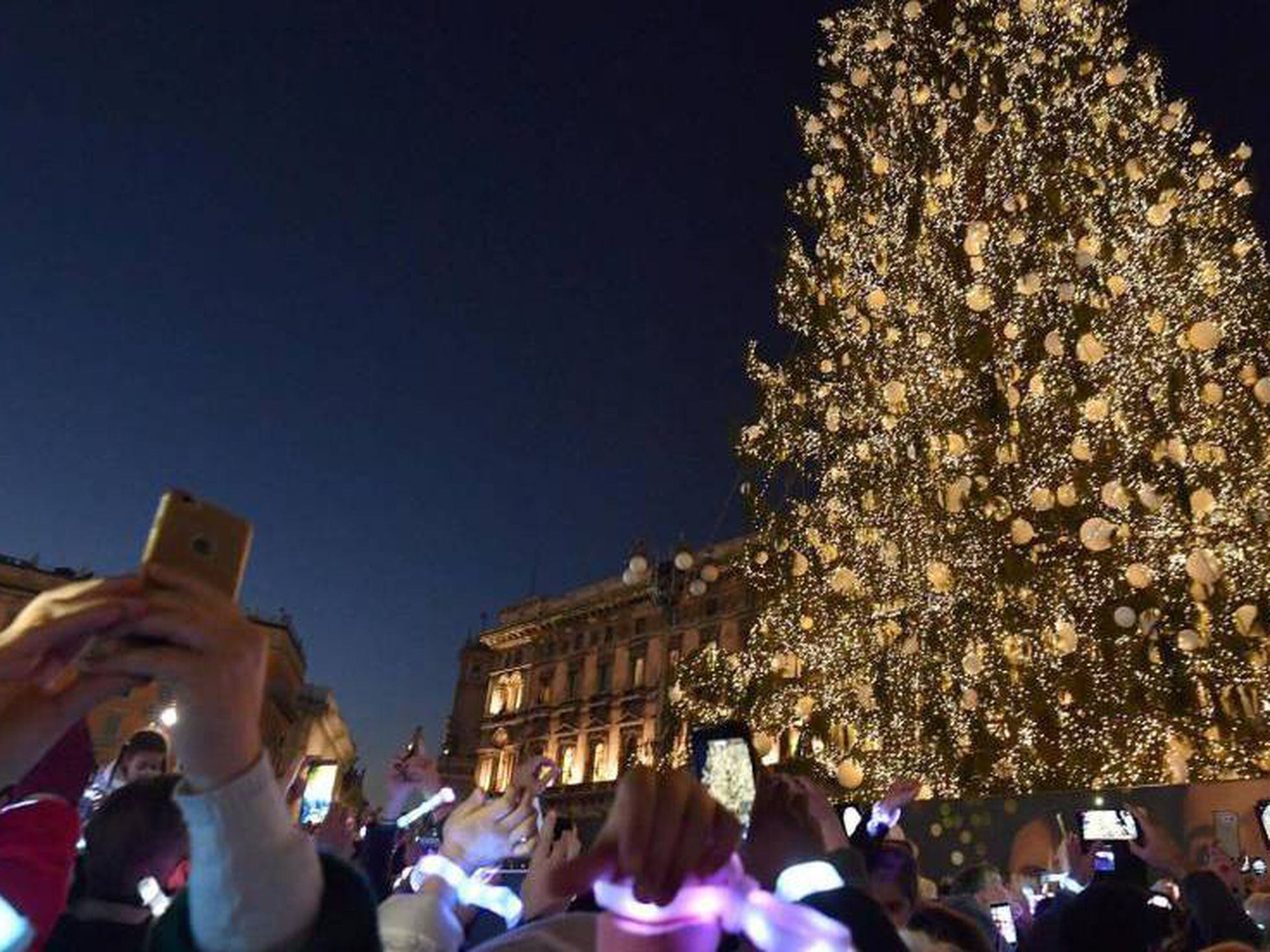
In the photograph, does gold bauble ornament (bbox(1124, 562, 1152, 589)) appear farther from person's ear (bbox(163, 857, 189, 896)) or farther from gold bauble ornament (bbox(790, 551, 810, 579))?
person's ear (bbox(163, 857, 189, 896))

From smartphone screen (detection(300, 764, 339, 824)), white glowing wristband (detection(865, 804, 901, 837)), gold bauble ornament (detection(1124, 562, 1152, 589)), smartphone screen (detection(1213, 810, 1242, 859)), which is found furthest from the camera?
gold bauble ornament (detection(1124, 562, 1152, 589))

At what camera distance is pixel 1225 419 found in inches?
448

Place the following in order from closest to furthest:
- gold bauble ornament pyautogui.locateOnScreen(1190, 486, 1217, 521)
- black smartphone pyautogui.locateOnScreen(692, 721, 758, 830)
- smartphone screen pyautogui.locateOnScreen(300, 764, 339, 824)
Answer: black smartphone pyautogui.locateOnScreen(692, 721, 758, 830) < smartphone screen pyautogui.locateOnScreen(300, 764, 339, 824) < gold bauble ornament pyautogui.locateOnScreen(1190, 486, 1217, 521)

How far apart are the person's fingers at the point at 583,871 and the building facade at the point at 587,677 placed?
119 feet

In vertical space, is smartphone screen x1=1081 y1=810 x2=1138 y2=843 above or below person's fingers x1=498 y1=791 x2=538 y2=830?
above

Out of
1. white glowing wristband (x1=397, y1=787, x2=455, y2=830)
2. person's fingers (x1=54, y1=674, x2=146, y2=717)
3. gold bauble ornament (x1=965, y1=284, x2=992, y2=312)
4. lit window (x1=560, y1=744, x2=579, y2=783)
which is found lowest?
person's fingers (x1=54, y1=674, x2=146, y2=717)

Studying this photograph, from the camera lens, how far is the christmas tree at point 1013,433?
10.7 meters

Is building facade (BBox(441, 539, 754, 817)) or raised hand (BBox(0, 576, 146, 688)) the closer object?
raised hand (BBox(0, 576, 146, 688))

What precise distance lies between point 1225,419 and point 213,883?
43.1 feet

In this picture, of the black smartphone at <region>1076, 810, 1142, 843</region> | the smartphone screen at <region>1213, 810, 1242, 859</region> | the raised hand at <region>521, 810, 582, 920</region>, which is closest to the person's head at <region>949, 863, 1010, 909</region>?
the black smartphone at <region>1076, 810, 1142, 843</region>

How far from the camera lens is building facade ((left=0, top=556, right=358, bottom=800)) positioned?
134ft

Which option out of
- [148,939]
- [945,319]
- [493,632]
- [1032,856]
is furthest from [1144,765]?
[493,632]

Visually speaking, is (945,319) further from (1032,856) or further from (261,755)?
(261,755)

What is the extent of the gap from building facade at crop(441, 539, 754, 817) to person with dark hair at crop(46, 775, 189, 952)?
117 ft
